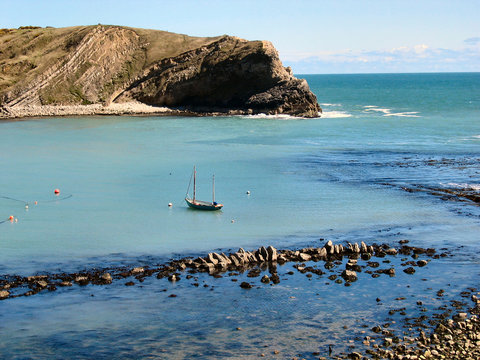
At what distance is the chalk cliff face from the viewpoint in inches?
4592

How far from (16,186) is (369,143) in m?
46.4

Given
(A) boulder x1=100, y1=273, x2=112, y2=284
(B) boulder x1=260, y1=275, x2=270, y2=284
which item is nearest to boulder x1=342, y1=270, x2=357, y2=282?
(B) boulder x1=260, y1=275, x2=270, y2=284

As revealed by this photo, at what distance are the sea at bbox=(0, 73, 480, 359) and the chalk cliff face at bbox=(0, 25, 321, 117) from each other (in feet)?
112

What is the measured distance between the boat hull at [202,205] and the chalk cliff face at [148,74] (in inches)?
2863

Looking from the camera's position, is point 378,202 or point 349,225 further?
point 378,202

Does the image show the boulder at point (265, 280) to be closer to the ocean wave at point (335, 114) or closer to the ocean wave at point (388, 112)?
the ocean wave at point (335, 114)

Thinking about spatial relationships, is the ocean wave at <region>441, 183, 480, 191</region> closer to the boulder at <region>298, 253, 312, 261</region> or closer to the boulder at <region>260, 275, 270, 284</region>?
the boulder at <region>298, 253, 312, 261</region>

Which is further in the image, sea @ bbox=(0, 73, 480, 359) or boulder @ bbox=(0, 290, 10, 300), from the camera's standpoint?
boulder @ bbox=(0, 290, 10, 300)

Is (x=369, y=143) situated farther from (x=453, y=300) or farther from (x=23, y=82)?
(x=23, y=82)

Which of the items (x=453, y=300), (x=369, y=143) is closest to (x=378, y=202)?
(x=453, y=300)

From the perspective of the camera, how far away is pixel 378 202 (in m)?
45.2

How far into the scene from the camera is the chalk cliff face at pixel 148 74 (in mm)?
116625

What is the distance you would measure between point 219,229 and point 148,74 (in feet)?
305

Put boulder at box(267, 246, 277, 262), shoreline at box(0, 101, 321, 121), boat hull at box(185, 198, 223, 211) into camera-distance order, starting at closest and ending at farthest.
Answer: boulder at box(267, 246, 277, 262)
boat hull at box(185, 198, 223, 211)
shoreline at box(0, 101, 321, 121)
